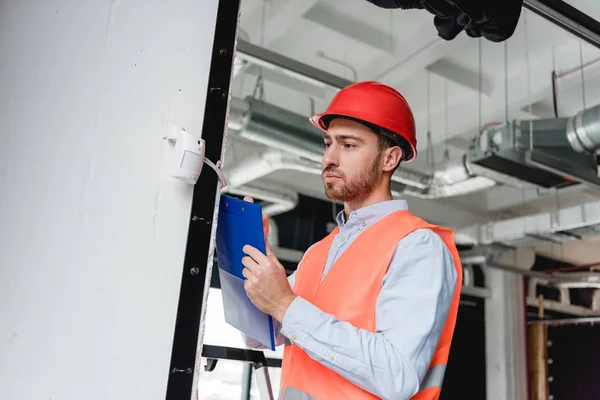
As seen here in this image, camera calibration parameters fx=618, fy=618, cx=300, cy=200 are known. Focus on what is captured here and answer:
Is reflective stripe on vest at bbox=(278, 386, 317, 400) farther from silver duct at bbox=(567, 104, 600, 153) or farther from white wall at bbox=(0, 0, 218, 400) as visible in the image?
silver duct at bbox=(567, 104, 600, 153)

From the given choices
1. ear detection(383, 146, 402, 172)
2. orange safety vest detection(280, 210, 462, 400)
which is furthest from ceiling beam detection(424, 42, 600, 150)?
orange safety vest detection(280, 210, 462, 400)

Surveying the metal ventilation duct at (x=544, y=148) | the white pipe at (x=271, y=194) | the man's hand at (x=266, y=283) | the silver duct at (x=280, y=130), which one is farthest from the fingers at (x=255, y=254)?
the white pipe at (x=271, y=194)

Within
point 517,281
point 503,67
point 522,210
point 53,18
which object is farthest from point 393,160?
point 517,281

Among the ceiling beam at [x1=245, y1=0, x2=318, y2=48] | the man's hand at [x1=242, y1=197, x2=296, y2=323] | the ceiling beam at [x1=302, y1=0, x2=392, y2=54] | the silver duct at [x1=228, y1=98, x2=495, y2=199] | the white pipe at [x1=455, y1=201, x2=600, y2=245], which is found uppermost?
the ceiling beam at [x1=302, y1=0, x2=392, y2=54]

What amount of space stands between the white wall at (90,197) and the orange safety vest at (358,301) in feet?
1.63

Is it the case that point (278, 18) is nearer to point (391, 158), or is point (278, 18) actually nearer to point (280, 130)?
point (280, 130)

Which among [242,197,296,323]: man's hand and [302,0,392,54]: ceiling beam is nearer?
[242,197,296,323]: man's hand

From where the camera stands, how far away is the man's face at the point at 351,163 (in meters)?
1.61

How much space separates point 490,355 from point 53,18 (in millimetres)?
8334

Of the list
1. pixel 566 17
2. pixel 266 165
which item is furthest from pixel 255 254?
pixel 266 165

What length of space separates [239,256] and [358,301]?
0.29 m

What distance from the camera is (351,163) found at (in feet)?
5.31

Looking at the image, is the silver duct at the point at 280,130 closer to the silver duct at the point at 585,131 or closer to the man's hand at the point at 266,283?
the silver duct at the point at 585,131

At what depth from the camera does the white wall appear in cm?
89
